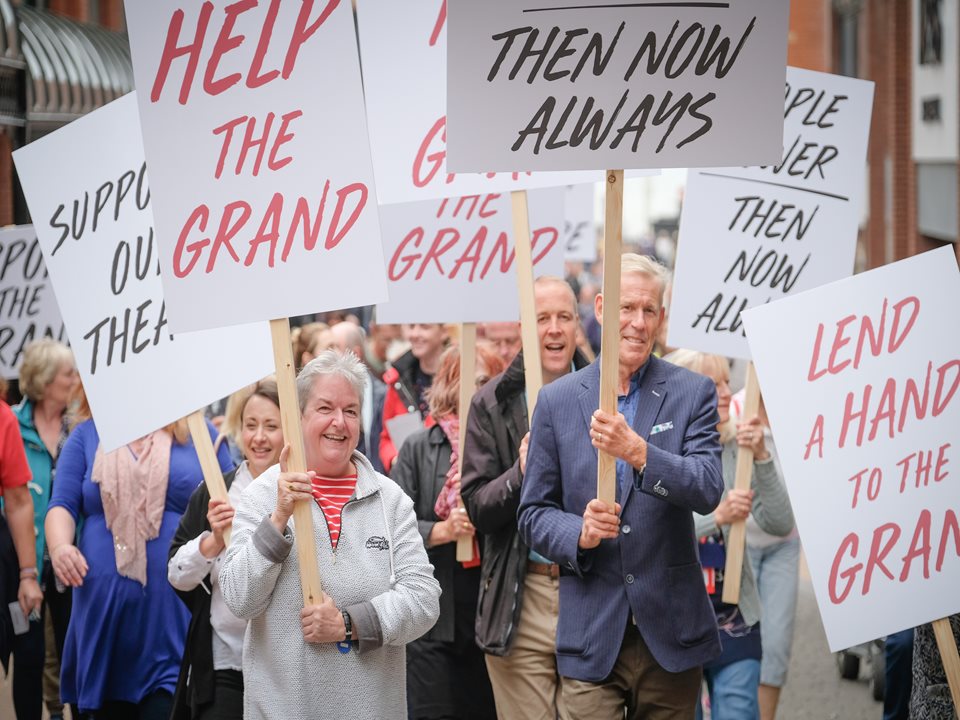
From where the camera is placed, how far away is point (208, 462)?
213 inches

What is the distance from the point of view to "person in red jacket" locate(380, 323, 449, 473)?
27.0 feet

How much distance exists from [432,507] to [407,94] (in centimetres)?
169

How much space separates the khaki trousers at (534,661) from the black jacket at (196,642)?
1038mm

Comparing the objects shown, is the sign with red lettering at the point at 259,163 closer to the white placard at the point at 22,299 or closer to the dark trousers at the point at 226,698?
the dark trousers at the point at 226,698

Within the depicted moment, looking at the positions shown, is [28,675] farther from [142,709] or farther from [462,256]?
[462,256]

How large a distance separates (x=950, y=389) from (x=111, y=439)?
290cm

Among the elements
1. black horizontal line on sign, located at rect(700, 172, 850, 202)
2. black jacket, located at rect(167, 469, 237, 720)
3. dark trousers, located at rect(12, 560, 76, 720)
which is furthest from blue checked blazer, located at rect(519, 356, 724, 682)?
dark trousers, located at rect(12, 560, 76, 720)

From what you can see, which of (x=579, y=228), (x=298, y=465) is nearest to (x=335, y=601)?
(x=298, y=465)

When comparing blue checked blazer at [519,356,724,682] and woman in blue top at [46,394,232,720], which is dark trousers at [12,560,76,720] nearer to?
woman in blue top at [46,394,232,720]

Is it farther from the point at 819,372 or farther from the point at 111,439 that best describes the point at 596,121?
the point at 111,439

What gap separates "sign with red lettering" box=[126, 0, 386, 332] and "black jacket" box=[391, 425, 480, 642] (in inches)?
76.6

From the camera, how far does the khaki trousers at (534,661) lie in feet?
17.6

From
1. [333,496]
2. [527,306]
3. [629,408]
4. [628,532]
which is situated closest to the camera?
[333,496]

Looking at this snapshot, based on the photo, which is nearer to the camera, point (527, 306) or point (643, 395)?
point (643, 395)
